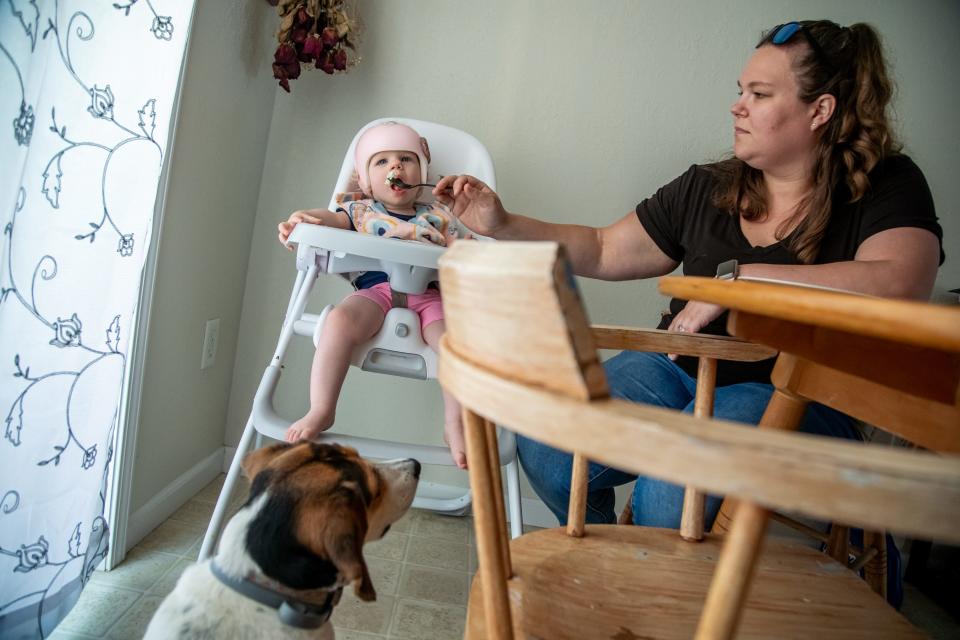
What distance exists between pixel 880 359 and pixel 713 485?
437 millimetres

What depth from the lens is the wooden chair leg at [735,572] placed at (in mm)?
264

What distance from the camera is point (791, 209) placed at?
3.85 feet

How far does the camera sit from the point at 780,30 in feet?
3.75

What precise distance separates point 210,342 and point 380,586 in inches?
28.7

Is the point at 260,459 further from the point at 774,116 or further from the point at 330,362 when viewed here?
the point at 774,116

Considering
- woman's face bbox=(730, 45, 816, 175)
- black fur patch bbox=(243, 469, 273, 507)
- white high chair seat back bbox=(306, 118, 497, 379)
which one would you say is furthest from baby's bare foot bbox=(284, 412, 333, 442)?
woman's face bbox=(730, 45, 816, 175)

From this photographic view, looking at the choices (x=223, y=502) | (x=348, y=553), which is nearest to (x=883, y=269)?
(x=348, y=553)

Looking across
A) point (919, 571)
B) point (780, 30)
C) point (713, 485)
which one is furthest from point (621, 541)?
point (919, 571)

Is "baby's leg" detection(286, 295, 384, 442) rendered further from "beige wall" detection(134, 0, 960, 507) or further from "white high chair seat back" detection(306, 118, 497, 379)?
"beige wall" detection(134, 0, 960, 507)

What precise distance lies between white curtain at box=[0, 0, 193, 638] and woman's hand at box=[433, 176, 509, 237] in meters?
0.49

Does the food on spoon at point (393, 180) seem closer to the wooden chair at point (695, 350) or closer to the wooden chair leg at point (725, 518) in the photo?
the wooden chair at point (695, 350)

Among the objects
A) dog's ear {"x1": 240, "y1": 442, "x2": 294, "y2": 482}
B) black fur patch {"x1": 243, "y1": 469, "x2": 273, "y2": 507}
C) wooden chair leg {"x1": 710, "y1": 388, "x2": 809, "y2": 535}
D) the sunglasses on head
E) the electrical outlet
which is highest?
the sunglasses on head

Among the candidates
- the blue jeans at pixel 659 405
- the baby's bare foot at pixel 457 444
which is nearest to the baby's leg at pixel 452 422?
the baby's bare foot at pixel 457 444

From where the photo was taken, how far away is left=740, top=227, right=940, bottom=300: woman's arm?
96 centimetres
